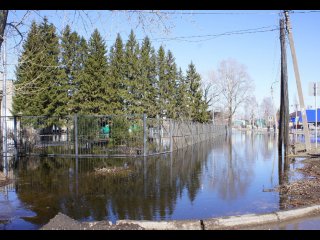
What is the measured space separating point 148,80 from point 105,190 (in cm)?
2435

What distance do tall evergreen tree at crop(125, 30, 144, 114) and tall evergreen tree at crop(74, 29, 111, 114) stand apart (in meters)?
2.00

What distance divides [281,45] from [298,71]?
7.11ft

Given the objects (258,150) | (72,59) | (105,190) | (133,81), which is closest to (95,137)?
(105,190)

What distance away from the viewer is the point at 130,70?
31.8 meters

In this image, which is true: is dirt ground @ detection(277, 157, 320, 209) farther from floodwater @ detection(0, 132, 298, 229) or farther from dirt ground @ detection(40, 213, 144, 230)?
dirt ground @ detection(40, 213, 144, 230)

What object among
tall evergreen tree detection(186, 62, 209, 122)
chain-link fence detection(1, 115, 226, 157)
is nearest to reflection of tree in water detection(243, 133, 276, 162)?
chain-link fence detection(1, 115, 226, 157)

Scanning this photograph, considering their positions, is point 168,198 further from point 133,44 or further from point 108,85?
point 133,44

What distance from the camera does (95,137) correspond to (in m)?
19.3

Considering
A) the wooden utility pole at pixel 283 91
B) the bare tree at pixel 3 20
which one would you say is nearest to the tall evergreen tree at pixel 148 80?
the wooden utility pole at pixel 283 91

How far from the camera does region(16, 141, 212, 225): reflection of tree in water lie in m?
7.26

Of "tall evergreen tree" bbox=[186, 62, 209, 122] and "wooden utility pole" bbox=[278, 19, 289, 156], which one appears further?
"tall evergreen tree" bbox=[186, 62, 209, 122]

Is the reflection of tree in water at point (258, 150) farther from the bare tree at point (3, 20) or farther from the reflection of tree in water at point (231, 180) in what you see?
the bare tree at point (3, 20)

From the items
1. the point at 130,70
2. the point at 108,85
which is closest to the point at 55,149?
the point at 108,85

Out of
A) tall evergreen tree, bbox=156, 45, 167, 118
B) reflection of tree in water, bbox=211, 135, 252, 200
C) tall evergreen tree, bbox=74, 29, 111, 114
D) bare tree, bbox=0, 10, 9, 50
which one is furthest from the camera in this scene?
tall evergreen tree, bbox=156, 45, 167, 118
